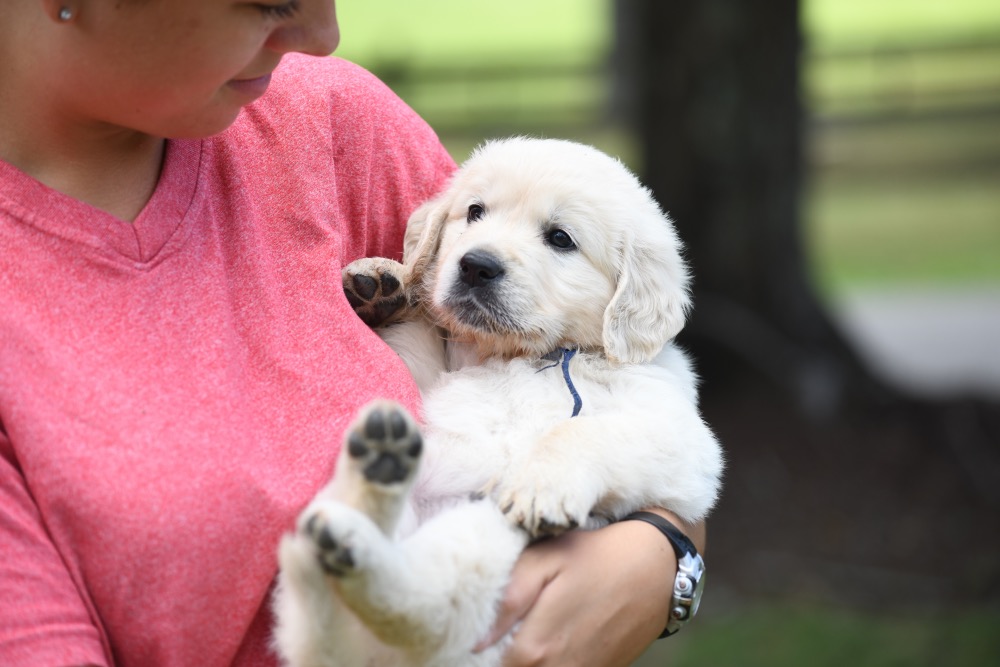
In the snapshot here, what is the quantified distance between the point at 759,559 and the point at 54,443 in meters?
4.49

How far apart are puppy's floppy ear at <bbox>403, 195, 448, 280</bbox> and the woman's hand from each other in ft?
3.09

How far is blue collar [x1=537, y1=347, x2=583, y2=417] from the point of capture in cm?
278

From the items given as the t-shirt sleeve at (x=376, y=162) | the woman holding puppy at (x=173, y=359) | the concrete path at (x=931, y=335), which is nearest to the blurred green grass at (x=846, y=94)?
the concrete path at (x=931, y=335)

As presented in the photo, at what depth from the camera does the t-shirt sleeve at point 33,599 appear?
74.9 inches

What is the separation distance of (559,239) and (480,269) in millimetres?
251

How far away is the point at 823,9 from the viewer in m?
20.3

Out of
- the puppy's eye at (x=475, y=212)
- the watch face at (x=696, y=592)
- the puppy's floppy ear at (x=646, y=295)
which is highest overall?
the puppy's eye at (x=475, y=212)

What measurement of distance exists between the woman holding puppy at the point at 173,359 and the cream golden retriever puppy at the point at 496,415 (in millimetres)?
111

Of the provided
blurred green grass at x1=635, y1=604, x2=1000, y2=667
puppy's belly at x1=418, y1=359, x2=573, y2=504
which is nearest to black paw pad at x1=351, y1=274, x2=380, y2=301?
puppy's belly at x1=418, y1=359, x2=573, y2=504

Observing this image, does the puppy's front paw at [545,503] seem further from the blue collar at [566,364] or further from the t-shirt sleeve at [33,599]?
the t-shirt sleeve at [33,599]

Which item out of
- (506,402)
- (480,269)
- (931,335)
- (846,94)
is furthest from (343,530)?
(846,94)

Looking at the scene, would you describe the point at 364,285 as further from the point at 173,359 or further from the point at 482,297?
the point at 173,359

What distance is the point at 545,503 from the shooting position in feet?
7.82

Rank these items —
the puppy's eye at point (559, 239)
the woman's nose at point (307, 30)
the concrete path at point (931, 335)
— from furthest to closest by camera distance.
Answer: the concrete path at point (931, 335), the puppy's eye at point (559, 239), the woman's nose at point (307, 30)
